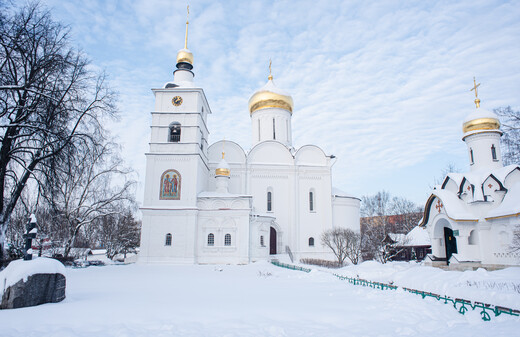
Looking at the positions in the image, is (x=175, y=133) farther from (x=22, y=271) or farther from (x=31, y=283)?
(x=31, y=283)

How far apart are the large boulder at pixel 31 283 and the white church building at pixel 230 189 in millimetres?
14098

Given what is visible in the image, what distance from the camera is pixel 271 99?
2983 cm

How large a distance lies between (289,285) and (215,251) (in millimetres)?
11047

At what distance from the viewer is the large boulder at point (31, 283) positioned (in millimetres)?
6617

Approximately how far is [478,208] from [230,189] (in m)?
15.8

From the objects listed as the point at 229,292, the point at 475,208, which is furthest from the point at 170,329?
the point at 475,208

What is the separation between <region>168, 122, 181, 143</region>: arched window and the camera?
23109mm

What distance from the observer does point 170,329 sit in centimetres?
543

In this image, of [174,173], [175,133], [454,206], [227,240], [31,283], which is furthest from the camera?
[175,133]

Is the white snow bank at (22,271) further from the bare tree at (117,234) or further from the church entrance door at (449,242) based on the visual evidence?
the bare tree at (117,234)

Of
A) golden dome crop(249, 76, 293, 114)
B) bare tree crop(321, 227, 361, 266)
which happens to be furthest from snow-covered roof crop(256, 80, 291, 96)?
bare tree crop(321, 227, 361, 266)

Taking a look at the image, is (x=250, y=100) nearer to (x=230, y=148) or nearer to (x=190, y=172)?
(x=230, y=148)

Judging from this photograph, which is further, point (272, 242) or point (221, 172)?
point (272, 242)

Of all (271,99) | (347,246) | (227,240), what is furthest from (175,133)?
(347,246)
